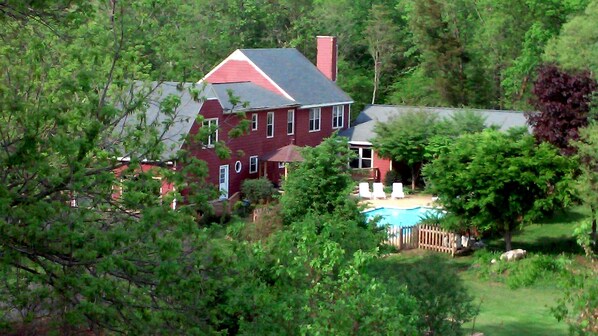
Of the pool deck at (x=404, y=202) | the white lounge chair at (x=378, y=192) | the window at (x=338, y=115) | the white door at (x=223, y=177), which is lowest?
the pool deck at (x=404, y=202)

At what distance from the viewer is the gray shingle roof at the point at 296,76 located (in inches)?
1940

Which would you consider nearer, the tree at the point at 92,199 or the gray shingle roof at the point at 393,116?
the tree at the point at 92,199

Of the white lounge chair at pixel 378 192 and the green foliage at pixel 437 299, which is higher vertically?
the green foliage at pixel 437 299

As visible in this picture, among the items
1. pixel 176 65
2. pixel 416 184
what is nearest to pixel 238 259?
pixel 176 65

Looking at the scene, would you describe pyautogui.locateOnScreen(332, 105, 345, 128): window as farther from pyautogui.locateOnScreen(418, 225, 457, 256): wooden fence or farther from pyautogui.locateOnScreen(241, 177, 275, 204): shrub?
pyautogui.locateOnScreen(418, 225, 457, 256): wooden fence

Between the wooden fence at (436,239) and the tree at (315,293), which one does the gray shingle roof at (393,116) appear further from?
the tree at (315,293)

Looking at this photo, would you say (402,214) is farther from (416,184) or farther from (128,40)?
(128,40)

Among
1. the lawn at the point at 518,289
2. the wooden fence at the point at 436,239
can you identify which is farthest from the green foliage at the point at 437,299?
the wooden fence at the point at 436,239

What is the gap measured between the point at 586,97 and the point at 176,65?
23820 millimetres

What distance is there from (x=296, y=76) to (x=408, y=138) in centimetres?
779

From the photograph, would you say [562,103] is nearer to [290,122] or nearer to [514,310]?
[514,310]

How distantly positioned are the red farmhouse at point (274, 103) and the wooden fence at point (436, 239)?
10.2m

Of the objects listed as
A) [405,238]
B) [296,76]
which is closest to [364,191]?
[405,238]

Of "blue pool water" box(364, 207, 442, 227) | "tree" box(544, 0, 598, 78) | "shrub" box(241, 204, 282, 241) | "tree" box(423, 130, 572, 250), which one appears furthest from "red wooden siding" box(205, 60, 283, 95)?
"shrub" box(241, 204, 282, 241)
